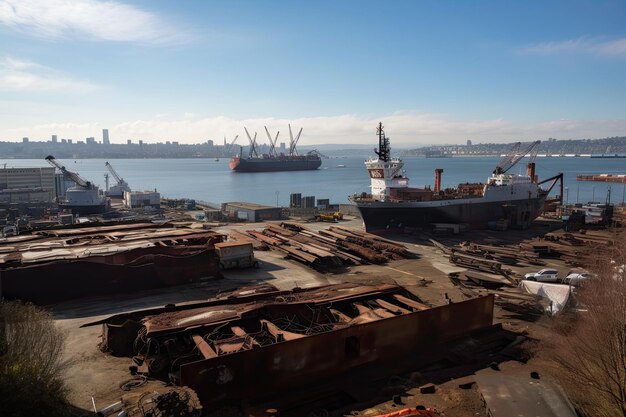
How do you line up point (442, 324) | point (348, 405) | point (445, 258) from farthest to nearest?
point (445, 258)
point (442, 324)
point (348, 405)

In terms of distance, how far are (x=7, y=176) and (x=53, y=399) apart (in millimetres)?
75532

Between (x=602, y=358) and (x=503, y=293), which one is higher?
(x=602, y=358)

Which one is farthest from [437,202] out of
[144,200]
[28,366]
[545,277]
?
[144,200]

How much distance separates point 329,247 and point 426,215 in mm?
11559

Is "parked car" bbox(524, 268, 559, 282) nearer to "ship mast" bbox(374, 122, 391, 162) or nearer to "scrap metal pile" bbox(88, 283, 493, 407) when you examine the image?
"scrap metal pile" bbox(88, 283, 493, 407)

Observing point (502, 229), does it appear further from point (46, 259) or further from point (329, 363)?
point (46, 259)

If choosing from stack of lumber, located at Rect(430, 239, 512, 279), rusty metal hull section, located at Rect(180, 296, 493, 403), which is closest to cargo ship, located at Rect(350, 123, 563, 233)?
stack of lumber, located at Rect(430, 239, 512, 279)

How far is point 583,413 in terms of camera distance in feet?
28.6

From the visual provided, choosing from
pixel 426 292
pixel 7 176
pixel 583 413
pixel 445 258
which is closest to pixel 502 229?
pixel 445 258

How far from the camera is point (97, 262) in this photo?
17469 mm

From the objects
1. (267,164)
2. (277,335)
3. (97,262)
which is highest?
(267,164)

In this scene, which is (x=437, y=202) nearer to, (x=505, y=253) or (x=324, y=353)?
(x=505, y=253)

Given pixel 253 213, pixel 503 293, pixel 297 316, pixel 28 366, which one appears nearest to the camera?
pixel 28 366

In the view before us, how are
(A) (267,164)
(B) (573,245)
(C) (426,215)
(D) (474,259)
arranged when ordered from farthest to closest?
1. (A) (267,164)
2. (C) (426,215)
3. (B) (573,245)
4. (D) (474,259)
